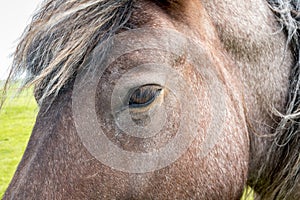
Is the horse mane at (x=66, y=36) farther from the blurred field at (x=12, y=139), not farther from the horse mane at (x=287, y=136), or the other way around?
the blurred field at (x=12, y=139)

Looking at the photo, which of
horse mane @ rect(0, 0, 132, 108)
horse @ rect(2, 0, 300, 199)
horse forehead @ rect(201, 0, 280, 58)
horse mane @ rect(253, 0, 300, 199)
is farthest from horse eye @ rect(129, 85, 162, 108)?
horse mane @ rect(253, 0, 300, 199)

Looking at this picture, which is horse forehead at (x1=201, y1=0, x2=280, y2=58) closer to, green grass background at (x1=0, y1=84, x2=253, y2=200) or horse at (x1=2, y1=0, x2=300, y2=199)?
horse at (x1=2, y1=0, x2=300, y2=199)

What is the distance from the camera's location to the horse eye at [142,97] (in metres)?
2.26

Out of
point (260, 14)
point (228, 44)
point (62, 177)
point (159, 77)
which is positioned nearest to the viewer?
point (62, 177)

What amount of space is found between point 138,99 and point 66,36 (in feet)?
1.77

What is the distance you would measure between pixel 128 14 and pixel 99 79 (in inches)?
16.9

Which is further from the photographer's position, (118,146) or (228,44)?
(228,44)

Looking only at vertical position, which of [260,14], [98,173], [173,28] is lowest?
[98,173]

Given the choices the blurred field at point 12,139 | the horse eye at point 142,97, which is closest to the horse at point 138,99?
the horse eye at point 142,97

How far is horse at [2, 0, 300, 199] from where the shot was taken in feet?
7.27

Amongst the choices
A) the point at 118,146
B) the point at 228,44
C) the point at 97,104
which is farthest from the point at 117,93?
the point at 228,44

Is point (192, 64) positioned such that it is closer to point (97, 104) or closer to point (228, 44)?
point (228, 44)

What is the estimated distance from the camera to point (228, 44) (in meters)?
2.72

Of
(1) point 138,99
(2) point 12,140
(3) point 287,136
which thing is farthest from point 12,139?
(1) point 138,99
